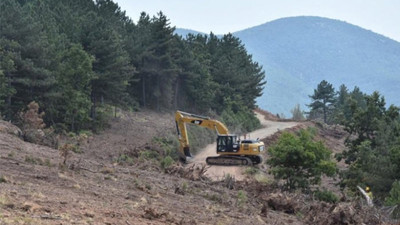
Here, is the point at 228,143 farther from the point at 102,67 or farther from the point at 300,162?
the point at 102,67

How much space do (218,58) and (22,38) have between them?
3869 cm

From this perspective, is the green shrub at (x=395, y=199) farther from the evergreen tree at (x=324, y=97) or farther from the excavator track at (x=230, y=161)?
the evergreen tree at (x=324, y=97)

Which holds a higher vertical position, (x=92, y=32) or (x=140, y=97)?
(x=92, y=32)

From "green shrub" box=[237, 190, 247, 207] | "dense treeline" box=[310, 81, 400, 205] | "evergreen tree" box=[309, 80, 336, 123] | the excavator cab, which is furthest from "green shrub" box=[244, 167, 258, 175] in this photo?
"evergreen tree" box=[309, 80, 336, 123]

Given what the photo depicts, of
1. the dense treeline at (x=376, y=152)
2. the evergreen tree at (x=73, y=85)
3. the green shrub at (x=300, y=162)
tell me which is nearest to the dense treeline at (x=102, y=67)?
the evergreen tree at (x=73, y=85)

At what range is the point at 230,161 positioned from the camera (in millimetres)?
32875

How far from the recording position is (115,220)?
1034 cm

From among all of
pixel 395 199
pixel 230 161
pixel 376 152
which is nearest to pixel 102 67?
pixel 230 161

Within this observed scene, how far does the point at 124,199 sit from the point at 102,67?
91.6ft

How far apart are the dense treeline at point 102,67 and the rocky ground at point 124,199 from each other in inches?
347

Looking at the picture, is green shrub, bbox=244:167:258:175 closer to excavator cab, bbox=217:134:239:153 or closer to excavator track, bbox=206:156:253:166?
excavator track, bbox=206:156:253:166

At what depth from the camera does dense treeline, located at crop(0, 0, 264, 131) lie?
1288 inches

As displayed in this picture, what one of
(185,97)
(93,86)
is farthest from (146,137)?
(185,97)

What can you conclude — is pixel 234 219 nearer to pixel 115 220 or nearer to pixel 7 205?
pixel 115 220
